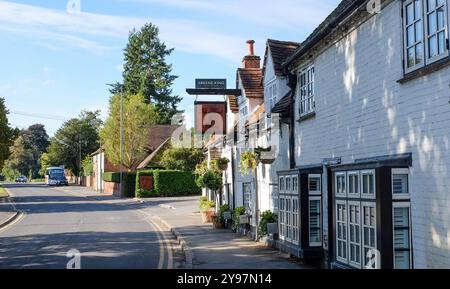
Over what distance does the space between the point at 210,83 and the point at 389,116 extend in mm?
14373

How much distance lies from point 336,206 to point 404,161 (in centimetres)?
228

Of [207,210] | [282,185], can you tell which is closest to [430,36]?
[282,185]

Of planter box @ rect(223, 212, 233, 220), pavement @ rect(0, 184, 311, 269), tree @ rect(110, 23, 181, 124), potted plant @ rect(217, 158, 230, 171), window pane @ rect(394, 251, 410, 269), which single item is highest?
tree @ rect(110, 23, 181, 124)

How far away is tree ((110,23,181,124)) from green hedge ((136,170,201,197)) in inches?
1372

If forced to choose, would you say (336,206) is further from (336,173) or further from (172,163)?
(172,163)

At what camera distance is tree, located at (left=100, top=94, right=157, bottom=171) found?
59.5 m

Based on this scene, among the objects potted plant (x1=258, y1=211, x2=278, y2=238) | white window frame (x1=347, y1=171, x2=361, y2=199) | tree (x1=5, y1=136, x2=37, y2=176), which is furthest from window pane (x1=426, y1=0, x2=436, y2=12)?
tree (x1=5, y1=136, x2=37, y2=176)

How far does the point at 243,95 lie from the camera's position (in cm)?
2269

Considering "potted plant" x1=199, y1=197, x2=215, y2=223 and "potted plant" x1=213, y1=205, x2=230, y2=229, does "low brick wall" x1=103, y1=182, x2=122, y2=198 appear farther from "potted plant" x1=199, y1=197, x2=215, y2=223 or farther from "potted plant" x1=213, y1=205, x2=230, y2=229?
"potted plant" x1=213, y1=205, x2=230, y2=229

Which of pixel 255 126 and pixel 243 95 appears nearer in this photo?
pixel 255 126

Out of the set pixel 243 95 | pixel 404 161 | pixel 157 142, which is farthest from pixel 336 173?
pixel 157 142

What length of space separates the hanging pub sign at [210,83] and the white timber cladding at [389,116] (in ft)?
32.3

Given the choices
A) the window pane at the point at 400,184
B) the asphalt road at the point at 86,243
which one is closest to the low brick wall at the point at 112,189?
the asphalt road at the point at 86,243

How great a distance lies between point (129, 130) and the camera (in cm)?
5953
